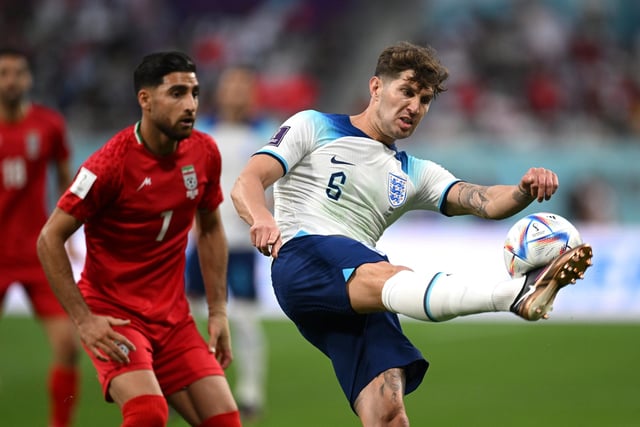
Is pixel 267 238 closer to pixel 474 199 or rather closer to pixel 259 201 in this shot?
pixel 259 201

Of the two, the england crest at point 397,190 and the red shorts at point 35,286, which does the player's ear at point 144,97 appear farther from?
the red shorts at point 35,286

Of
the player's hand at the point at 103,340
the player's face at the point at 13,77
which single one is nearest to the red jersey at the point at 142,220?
the player's hand at the point at 103,340

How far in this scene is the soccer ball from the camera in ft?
14.1

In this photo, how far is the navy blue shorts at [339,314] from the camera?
15.5 ft

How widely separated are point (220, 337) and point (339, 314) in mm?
824

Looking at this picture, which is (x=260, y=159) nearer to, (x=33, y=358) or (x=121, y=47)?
(x=33, y=358)

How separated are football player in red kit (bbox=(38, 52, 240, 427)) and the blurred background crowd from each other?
10.3 meters

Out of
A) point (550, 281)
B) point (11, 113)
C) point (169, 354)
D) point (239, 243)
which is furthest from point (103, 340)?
point (239, 243)

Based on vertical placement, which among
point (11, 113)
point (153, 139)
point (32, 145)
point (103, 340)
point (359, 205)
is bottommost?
point (103, 340)

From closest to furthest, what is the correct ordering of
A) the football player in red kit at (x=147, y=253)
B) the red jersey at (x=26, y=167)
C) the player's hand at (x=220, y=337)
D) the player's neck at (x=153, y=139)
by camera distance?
the football player in red kit at (x=147, y=253) < the player's neck at (x=153, y=139) < the player's hand at (x=220, y=337) < the red jersey at (x=26, y=167)

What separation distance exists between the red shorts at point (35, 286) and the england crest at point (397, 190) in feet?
9.37

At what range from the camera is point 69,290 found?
4816 mm

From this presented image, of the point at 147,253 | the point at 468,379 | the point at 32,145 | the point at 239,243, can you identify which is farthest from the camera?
the point at 468,379

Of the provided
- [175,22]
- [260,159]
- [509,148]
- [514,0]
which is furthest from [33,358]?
[514,0]
